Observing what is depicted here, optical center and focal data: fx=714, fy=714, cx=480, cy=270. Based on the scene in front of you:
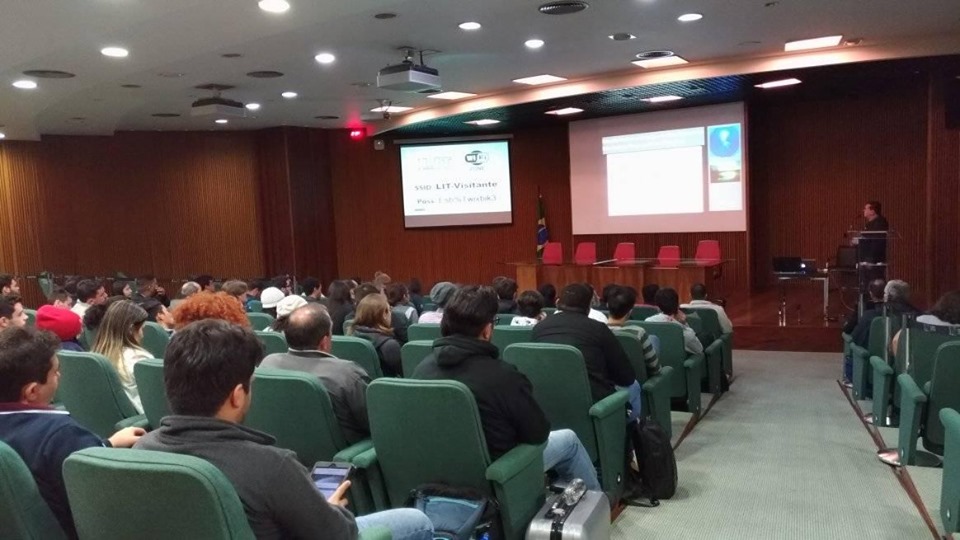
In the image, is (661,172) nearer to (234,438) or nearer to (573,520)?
(573,520)

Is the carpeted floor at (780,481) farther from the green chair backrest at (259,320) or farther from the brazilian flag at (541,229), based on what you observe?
the brazilian flag at (541,229)

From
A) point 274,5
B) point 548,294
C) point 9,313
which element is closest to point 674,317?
point 548,294

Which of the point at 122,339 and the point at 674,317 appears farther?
the point at 674,317

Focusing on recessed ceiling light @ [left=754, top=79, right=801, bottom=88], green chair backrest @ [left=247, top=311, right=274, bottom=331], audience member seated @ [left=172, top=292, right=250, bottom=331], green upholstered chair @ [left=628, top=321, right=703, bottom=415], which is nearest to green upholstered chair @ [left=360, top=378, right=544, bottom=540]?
audience member seated @ [left=172, top=292, right=250, bottom=331]

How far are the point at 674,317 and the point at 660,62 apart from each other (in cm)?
514

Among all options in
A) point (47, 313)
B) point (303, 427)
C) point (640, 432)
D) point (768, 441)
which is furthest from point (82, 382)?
point (768, 441)

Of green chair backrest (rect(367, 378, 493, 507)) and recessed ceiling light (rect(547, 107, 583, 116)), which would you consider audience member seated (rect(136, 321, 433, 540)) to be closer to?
green chair backrest (rect(367, 378, 493, 507))

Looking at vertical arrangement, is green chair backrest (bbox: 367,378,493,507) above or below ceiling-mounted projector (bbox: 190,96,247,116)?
below

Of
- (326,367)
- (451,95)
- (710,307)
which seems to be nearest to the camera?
(326,367)

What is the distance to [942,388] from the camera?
135 inches

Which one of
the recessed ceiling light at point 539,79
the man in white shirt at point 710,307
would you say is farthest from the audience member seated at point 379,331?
the recessed ceiling light at point 539,79

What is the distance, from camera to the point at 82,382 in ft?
11.4

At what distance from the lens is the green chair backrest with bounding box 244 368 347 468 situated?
274 cm

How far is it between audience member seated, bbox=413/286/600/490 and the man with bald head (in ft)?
0.88
